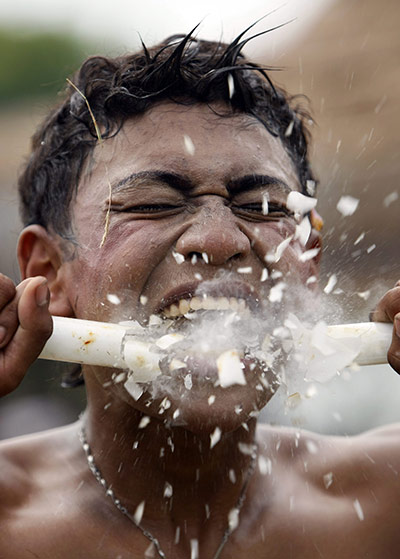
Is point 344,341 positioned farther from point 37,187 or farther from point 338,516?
point 37,187

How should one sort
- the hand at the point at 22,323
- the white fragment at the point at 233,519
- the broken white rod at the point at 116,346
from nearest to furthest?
the hand at the point at 22,323 → the broken white rod at the point at 116,346 → the white fragment at the point at 233,519

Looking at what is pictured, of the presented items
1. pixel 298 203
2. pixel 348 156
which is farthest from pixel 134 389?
pixel 348 156

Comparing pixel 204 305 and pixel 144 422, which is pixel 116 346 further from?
pixel 144 422

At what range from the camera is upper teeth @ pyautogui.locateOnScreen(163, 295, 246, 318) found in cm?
203

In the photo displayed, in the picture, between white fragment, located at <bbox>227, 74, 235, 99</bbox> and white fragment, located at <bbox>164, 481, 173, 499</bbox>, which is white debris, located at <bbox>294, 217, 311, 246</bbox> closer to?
white fragment, located at <bbox>227, 74, 235, 99</bbox>

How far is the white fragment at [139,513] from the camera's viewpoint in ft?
7.64

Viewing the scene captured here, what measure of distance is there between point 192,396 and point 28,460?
0.90 m

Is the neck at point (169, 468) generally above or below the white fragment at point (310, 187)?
below

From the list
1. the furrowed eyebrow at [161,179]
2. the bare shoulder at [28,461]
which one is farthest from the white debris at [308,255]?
the bare shoulder at [28,461]

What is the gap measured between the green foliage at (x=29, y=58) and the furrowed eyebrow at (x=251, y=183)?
12.7 m

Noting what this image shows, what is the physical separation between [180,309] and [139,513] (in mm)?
754

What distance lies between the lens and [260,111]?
8.30ft

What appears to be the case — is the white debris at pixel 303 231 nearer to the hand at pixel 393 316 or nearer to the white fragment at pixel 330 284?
the white fragment at pixel 330 284

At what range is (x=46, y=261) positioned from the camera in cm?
262
